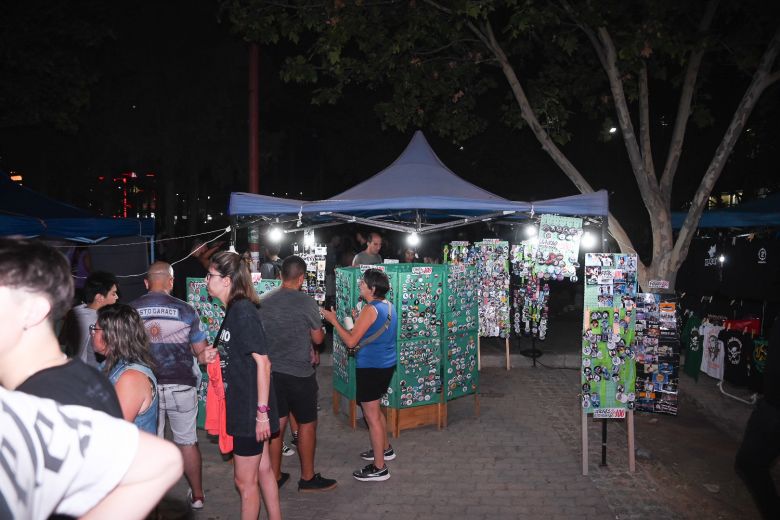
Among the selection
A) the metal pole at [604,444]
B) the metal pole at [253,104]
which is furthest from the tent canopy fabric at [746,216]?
the metal pole at [253,104]

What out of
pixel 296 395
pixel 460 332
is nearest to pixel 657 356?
pixel 460 332

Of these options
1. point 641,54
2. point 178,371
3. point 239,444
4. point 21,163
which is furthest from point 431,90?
point 21,163

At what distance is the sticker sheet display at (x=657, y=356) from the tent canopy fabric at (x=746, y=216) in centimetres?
390

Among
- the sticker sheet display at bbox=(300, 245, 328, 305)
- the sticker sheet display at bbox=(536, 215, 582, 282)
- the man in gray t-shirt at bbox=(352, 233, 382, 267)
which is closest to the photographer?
the sticker sheet display at bbox=(536, 215, 582, 282)

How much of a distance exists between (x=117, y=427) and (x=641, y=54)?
7.72 meters

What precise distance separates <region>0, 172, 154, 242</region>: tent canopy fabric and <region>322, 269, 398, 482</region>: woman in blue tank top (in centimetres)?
563

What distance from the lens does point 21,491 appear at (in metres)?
1.19

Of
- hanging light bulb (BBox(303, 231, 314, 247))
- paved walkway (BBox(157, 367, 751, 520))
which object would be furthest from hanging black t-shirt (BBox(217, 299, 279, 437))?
hanging light bulb (BBox(303, 231, 314, 247))

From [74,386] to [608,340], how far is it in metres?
4.58

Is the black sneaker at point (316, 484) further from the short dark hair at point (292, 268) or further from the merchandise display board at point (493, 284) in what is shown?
the merchandise display board at point (493, 284)

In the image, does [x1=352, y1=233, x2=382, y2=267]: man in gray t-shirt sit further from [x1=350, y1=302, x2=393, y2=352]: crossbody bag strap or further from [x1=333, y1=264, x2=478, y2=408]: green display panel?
Answer: [x1=350, y1=302, x2=393, y2=352]: crossbody bag strap

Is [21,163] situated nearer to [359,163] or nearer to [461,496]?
[359,163]

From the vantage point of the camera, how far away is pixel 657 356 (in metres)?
6.04

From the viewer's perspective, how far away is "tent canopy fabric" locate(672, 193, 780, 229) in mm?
8680
